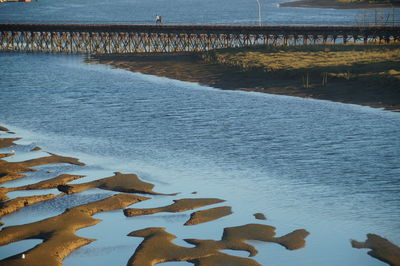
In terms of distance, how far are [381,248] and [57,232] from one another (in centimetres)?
895

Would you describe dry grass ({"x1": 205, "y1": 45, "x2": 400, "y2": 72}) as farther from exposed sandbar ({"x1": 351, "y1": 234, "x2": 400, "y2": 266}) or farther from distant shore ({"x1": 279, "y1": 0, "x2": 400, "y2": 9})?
distant shore ({"x1": 279, "y1": 0, "x2": 400, "y2": 9})

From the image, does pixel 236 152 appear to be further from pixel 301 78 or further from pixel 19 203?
pixel 301 78

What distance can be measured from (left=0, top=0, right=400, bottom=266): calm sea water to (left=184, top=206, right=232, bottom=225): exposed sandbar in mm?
320

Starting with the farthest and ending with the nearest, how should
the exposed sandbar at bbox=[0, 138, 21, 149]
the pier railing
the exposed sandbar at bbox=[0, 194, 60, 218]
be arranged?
1. the pier railing
2. the exposed sandbar at bbox=[0, 138, 21, 149]
3. the exposed sandbar at bbox=[0, 194, 60, 218]

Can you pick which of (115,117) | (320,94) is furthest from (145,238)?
(320,94)

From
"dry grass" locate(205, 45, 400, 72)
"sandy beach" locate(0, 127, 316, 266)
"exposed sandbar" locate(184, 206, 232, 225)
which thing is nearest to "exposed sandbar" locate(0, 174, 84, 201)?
"sandy beach" locate(0, 127, 316, 266)

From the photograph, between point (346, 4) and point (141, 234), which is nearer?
point (141, 234)

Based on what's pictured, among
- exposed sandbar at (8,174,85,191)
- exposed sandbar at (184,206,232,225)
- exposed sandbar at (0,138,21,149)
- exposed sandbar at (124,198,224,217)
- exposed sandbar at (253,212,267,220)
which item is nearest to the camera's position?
exposed sandbar at (184,206,232,225)

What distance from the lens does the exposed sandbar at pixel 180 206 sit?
67.3 ft

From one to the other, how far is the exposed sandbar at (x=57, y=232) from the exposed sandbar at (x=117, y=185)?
1.13m

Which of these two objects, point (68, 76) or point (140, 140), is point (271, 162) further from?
point (68, 76)

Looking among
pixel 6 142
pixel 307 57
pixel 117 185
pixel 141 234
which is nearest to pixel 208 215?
pixel 141 234

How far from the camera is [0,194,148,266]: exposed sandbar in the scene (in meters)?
17.0

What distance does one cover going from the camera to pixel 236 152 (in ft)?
93.4
